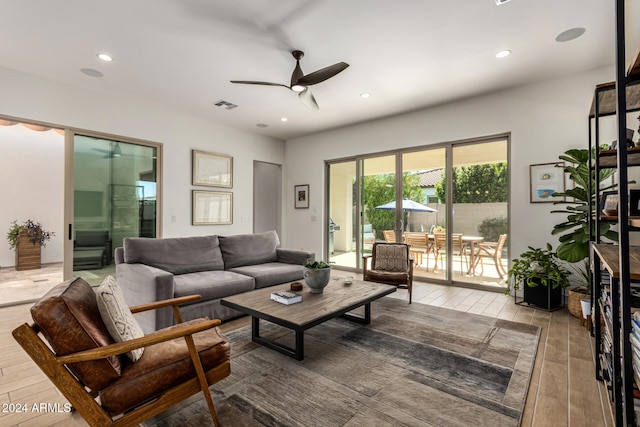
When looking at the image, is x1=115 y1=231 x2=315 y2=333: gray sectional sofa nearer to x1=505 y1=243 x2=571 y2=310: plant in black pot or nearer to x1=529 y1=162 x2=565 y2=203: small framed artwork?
x1=505 y1=243 x2=571 y2=310: plant in black pot

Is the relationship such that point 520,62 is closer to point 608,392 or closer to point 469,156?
point 469,156

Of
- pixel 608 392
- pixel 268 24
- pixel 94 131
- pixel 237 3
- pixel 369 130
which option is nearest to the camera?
pixel 608 392

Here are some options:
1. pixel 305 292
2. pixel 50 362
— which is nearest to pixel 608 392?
pixel 305 292

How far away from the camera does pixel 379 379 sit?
206cm

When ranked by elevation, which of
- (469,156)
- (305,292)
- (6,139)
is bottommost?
(305,292)

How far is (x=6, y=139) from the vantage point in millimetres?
6094

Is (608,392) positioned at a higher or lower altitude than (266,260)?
lower

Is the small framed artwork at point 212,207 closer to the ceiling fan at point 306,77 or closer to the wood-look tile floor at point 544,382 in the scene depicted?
the wood-look tile floor at point 544,382

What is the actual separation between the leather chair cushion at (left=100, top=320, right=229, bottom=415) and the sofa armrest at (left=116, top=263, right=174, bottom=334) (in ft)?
3.71

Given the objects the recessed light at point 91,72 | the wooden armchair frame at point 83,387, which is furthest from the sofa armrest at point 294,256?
the recessed light at point 91,72

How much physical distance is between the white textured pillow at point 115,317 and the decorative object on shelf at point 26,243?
6.46 meters

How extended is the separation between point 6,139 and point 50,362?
7494 millimetres

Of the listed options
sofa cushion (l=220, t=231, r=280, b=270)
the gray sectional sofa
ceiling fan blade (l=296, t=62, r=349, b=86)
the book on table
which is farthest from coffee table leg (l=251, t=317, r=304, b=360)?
ceiling fan blade (l=296, t=62, r=349, b=86)

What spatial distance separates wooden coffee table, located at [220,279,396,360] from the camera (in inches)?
86.6
